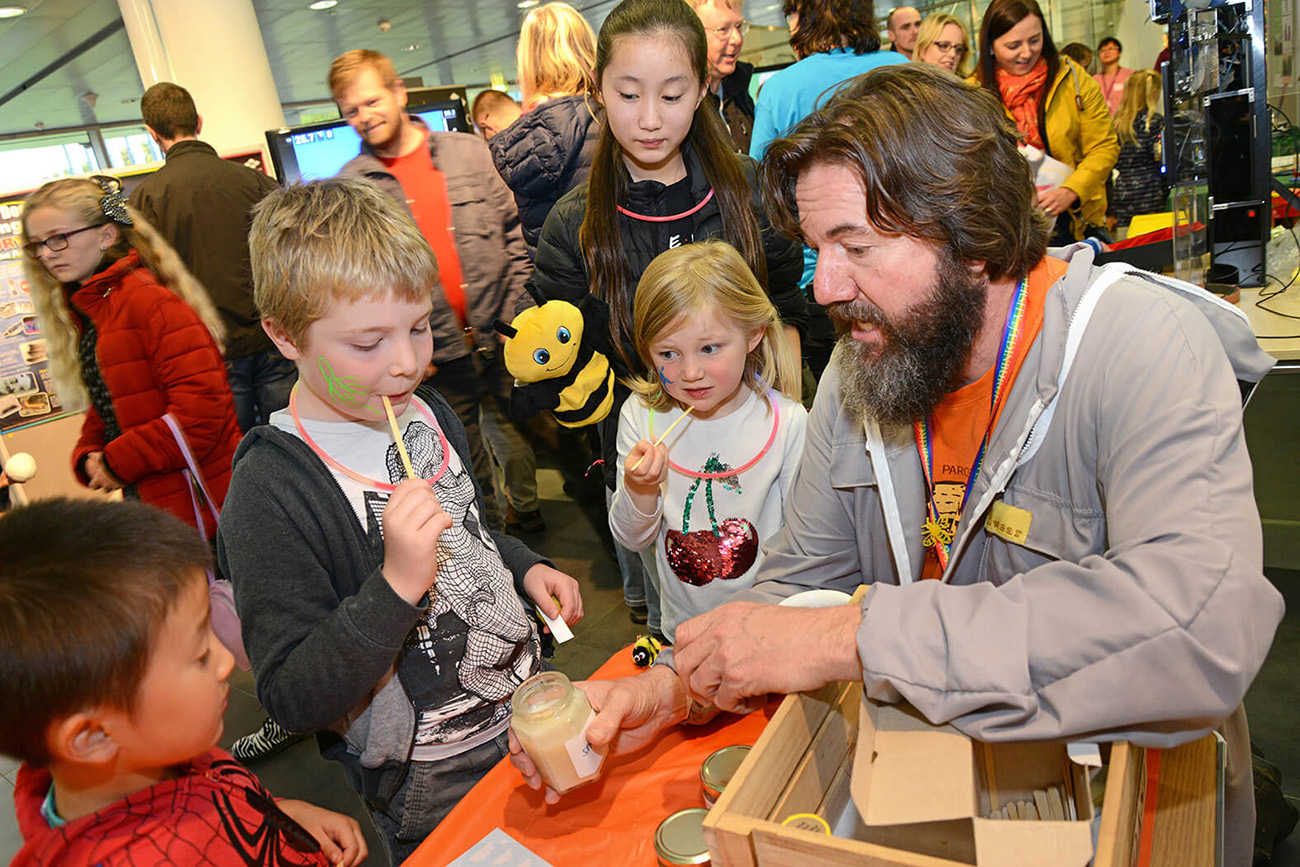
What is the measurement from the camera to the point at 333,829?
1.30 m

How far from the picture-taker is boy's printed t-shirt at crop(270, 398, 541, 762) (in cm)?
139

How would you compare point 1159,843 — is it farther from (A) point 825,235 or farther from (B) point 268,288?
(B) point 268,288

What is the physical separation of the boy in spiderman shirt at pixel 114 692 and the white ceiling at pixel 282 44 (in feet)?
24.4

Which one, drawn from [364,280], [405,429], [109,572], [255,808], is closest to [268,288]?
[364,280]

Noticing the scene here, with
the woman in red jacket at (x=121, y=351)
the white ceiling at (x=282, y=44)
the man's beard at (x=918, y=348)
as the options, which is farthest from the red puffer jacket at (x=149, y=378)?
the white ceiling at (x=282, y=44)

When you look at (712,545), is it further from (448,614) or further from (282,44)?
(282,44)

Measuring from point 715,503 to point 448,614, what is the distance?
0.80m

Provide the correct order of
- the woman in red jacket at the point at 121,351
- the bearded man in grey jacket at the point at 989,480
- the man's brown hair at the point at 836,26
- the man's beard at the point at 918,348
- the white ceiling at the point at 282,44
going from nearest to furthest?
1. the bearded man in grey jacket at the point at 989,480
2. the man's beard at the point at 918,348
3. the woman in red jacket at the point at 121,351
4. the man's brown hair at the point at 836,26
5. the white ceiling at the point at 282,44

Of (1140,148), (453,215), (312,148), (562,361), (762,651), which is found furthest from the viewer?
(1140,148)

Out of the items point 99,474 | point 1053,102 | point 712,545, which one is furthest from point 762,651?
point 1053,102

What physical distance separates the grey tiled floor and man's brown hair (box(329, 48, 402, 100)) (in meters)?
2.26

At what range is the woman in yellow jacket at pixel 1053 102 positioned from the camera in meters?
3.80

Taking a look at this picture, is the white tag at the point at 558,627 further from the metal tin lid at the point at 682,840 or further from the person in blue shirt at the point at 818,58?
the person in blue shirt at the point at 818,58

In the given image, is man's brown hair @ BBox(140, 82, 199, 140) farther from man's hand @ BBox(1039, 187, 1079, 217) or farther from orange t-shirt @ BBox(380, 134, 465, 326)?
man's hand @ BBox(1039, 187, 1079, 217)
